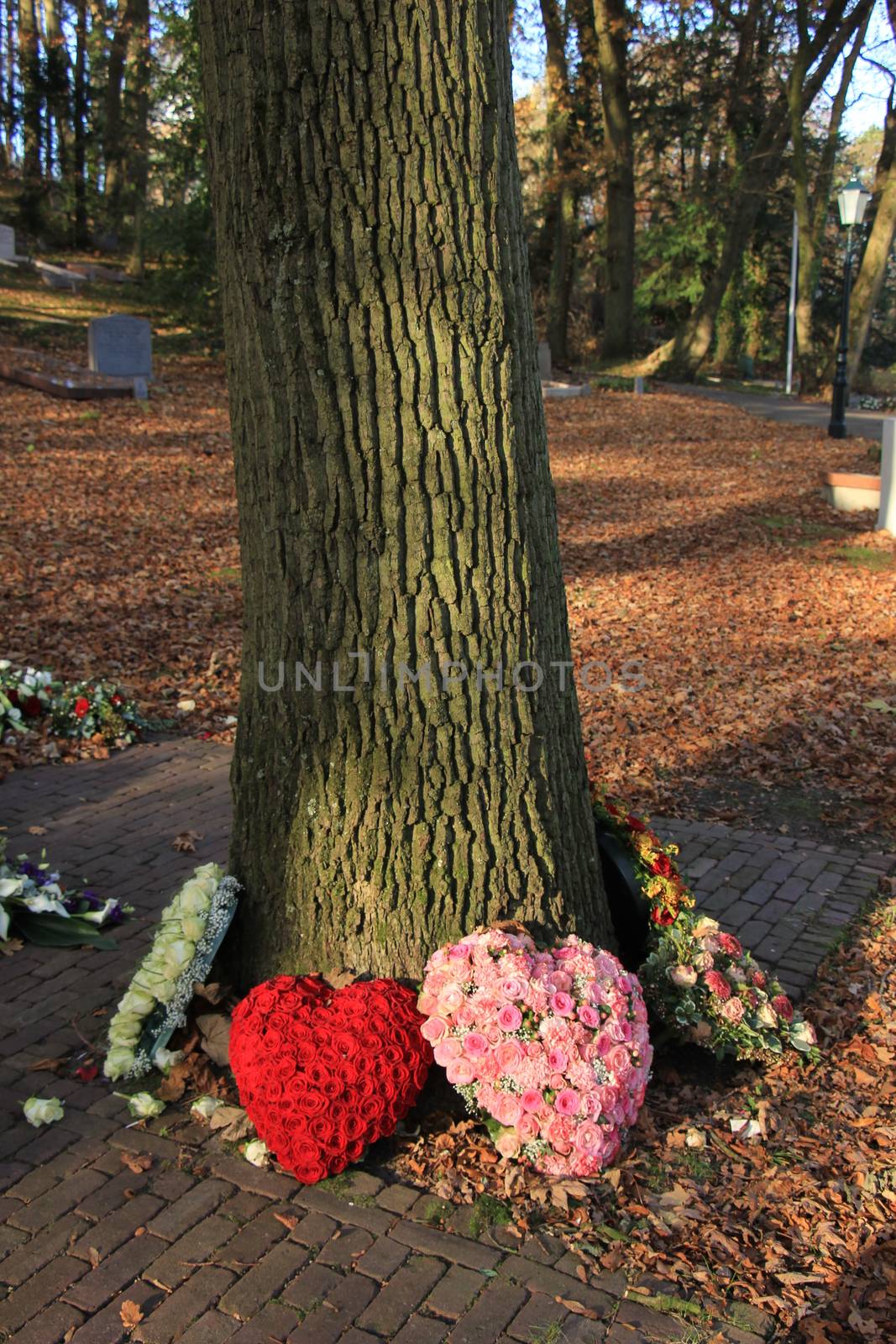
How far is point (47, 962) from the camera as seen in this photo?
4.28m

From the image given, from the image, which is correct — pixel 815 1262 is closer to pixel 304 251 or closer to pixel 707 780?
pixel 304 251

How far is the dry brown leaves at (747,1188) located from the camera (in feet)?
9.00

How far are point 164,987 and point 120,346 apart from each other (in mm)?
16189

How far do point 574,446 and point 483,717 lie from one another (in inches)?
588

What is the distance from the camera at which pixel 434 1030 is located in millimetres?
3150

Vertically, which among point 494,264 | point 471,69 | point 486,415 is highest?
point 471,69

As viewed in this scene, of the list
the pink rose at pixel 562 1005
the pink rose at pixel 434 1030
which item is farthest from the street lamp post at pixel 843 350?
the pink rose at pixel 434 1030

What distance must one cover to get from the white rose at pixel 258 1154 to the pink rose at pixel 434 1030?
522 mm

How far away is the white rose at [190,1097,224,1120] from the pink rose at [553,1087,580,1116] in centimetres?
99

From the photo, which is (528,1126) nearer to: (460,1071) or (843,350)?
(460,1071)

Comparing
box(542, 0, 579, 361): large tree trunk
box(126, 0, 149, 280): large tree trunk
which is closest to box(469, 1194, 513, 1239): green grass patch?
box(542, 0, 579, 361): large tree trunk

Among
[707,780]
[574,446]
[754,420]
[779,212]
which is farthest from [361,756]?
[779,212]

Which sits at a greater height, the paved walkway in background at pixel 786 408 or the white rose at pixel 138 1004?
the paved walkway in background at pixel 786 408

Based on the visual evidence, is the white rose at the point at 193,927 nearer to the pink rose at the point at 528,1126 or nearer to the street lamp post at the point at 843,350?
the pink rose at the point at 528,1126
